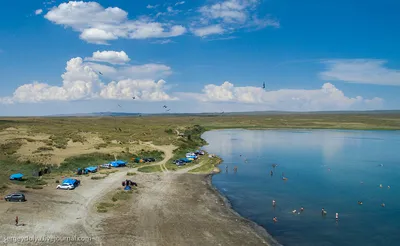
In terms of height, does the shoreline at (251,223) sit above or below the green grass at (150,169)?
below

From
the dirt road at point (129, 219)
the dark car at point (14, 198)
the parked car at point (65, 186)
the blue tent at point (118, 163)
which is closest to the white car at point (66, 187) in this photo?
the parked car at point (65, 186)

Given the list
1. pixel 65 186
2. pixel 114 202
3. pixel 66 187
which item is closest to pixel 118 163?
pixel 65 186

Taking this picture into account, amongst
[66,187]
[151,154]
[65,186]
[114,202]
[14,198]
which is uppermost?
[151,154]

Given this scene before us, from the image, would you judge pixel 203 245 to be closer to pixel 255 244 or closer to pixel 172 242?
pixel 172 242

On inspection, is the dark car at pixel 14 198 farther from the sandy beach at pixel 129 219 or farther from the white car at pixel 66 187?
the white car at pixel 66 187

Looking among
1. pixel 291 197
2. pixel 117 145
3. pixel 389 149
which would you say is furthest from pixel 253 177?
pixel 389 149

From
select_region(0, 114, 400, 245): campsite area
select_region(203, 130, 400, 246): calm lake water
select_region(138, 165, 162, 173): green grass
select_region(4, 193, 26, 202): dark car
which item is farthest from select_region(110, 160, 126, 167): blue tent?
select_region(4, 193, 26, 202): dark car

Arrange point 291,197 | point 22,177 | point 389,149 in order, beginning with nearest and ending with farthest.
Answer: point 291,197 → point 22,177 → point 389,149

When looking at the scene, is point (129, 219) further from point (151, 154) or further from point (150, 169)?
point (151, 154)
